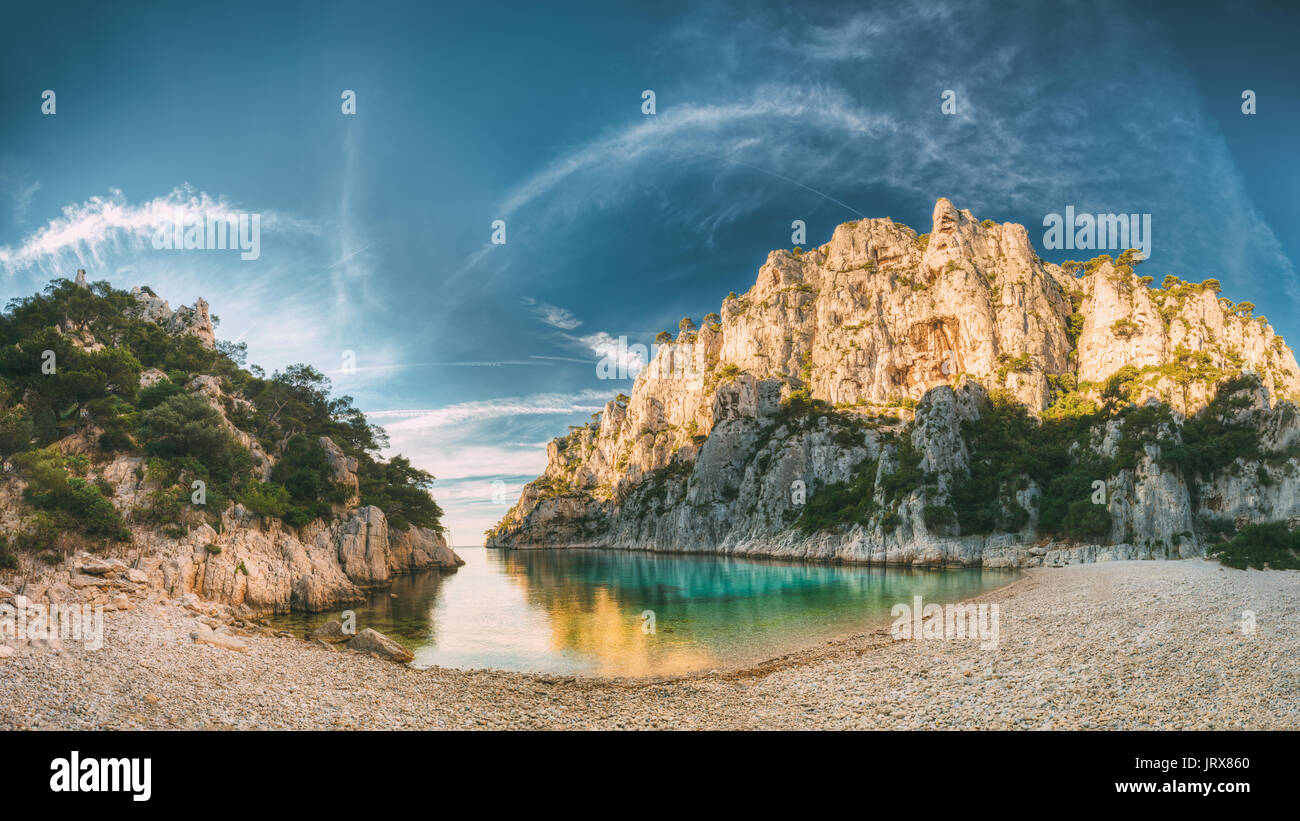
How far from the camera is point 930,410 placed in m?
77.2

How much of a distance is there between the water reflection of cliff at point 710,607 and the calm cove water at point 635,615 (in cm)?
7

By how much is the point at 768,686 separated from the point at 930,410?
7186cm

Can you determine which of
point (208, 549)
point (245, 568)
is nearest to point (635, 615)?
point (245, 568)

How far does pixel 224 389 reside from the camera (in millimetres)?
46125

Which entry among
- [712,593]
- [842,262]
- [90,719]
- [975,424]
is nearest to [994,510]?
[975,424]

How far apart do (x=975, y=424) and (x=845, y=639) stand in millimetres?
70863

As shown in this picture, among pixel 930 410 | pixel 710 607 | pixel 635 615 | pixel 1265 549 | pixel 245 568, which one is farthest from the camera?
pixel 930 410

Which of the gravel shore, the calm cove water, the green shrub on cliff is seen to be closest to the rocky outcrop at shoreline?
the calm cove water

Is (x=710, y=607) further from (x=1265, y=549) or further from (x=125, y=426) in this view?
(x=125, y=426)

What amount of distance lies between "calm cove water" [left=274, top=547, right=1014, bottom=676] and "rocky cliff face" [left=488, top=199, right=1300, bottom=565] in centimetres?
1726

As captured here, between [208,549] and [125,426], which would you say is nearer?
[208,549]

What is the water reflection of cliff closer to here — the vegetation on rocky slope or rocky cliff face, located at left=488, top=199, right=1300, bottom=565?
rocky cliff face, located at left=488, top=199, right=1300, bottom=565
